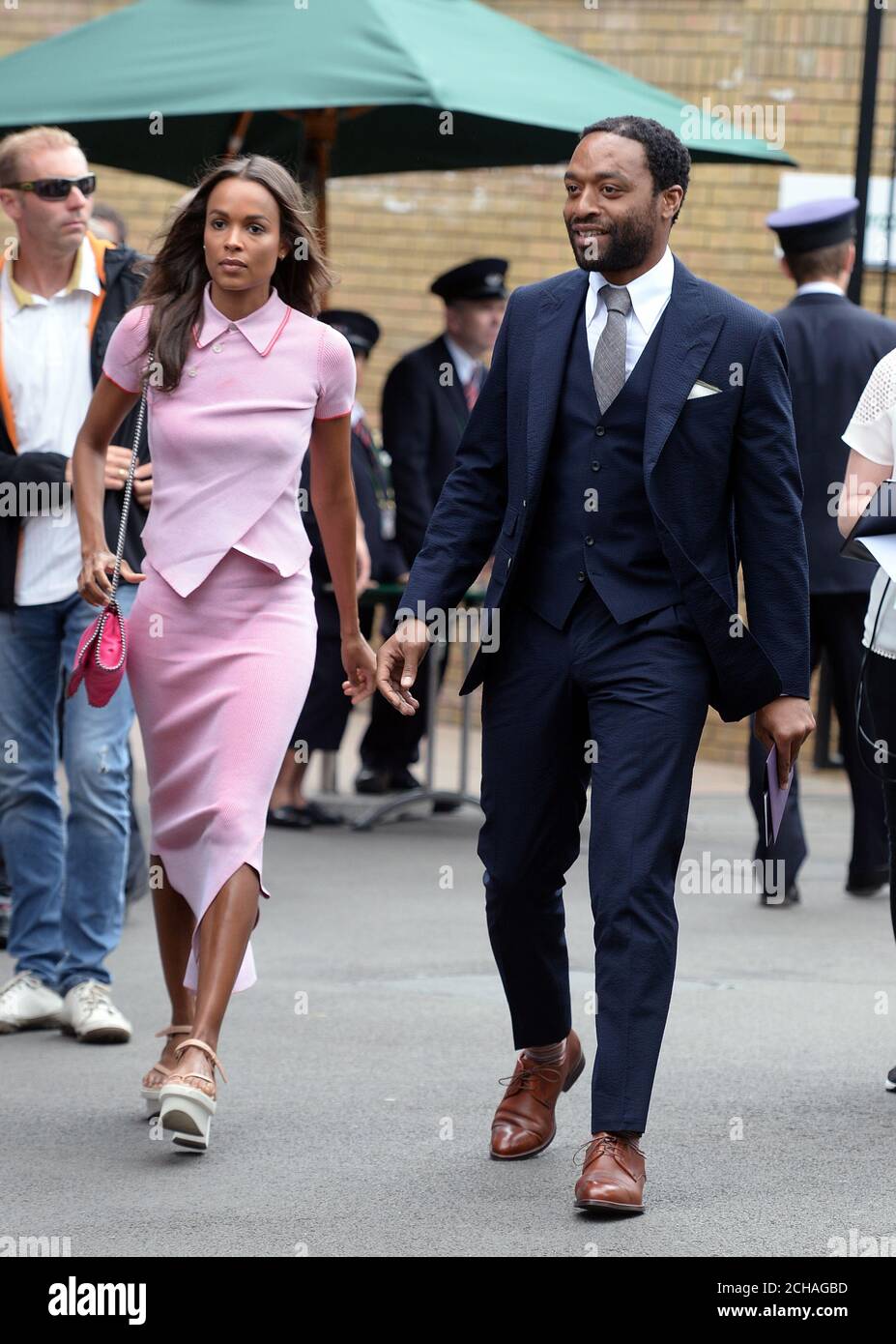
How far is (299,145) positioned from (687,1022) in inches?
197

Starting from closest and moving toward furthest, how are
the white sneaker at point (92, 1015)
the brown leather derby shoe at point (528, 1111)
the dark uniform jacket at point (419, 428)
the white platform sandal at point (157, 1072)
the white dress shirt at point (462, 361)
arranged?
1. the brown leather derby shoe at point (528, 1111)
2. the white platform sandal at point (157, 1072)
3. the white sneaker at point (92, 1015)
4. the dark uniform jacket at point (419, 428)
5. the white dress shirt at point (462, 361)

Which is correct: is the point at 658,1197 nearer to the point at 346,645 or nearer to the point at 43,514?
the point at 346,645

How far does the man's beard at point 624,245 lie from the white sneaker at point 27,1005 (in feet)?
8.28

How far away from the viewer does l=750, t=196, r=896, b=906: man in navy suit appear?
7.93 metres

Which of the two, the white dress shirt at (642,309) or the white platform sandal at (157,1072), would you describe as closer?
the white dress shirt at (642,309)

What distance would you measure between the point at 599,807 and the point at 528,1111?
769 mm

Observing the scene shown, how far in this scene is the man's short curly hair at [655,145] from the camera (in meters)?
4.32

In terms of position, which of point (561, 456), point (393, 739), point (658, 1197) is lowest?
point (393, 739)

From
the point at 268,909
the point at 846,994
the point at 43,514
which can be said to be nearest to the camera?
the point at 43,514

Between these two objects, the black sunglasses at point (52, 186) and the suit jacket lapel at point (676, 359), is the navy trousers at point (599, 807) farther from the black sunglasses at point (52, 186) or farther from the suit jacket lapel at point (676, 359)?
the black sunglasses at point (52, 186)

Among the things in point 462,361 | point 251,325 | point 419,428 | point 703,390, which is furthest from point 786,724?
point 462,361

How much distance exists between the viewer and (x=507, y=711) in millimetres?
4496

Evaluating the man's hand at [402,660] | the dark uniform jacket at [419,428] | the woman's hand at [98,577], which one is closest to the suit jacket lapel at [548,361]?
the man's hand at [402,660]
